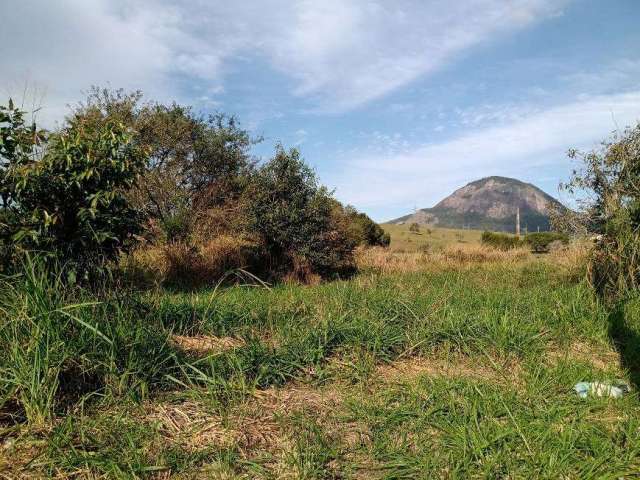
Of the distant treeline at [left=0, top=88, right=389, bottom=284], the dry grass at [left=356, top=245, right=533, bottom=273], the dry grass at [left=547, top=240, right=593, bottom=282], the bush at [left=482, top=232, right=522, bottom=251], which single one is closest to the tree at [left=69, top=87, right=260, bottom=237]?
the distant treeline at [left=0, top=88, right=389, bottom=284]

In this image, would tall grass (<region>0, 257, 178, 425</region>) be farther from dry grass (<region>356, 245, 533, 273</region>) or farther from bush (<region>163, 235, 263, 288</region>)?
dry grass (<region>356, 245, 533, 273</region>)

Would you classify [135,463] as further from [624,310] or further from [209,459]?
[624,310]

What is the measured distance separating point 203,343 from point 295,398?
1.26 m

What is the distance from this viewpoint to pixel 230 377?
3.31 metres

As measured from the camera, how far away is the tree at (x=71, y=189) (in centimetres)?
541

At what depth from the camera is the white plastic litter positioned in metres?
3.25

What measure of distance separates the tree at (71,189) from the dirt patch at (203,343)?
1.50m

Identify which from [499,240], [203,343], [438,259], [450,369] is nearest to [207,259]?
[203,343]

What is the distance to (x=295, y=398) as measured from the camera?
3.25 meters

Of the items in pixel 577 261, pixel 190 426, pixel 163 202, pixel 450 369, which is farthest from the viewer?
pixel 163 202

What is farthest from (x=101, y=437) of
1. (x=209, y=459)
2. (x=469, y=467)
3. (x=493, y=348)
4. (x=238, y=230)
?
(x=238, y=230)

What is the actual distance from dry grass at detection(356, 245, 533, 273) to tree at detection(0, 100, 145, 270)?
937cm

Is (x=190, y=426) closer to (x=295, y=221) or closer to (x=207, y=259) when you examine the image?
(x=207, y=259)

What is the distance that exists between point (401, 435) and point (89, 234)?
16.5ft
